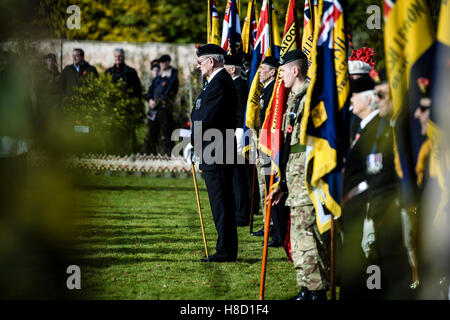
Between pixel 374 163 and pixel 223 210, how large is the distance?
2890 mm

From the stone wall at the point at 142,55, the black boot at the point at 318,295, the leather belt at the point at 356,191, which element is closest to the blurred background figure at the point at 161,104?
the stone wall at the point at 142,55

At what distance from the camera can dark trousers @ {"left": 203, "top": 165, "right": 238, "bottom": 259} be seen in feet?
22.4

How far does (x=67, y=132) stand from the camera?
1310 mm

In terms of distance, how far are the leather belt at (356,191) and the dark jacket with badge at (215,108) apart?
102 inches

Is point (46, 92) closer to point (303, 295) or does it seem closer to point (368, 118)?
point (368, 118)

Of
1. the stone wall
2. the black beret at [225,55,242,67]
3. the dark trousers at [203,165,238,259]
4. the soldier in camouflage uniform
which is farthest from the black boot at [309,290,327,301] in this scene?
the stone wall

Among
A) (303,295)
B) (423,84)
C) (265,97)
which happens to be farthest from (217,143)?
(423,84)

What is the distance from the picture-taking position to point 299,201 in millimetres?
5121

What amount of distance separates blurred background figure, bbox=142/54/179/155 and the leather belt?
12093 mm

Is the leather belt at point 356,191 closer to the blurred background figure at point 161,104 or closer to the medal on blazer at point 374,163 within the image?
the medal on blazer at point 374,163

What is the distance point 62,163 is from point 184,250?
6.39 metres

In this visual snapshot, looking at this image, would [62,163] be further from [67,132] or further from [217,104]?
[217,104]

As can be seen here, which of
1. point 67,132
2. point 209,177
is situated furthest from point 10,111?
point 209,177

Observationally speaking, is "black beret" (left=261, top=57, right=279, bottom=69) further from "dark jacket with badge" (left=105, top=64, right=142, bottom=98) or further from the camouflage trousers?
"dark jacket with badge" (left=105, top=64, right=142, bottom=98)
